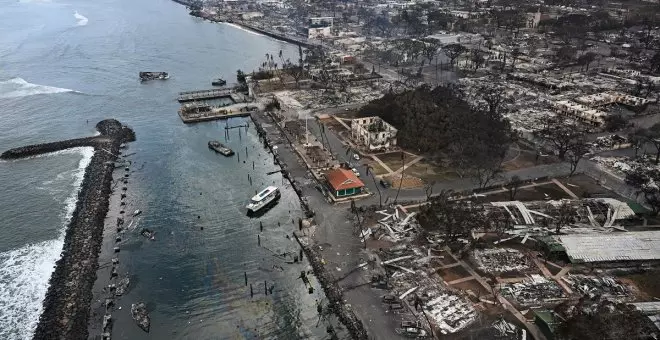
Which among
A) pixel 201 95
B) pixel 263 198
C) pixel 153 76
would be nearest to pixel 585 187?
pixel 263 198

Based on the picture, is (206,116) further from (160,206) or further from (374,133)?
(374,133)

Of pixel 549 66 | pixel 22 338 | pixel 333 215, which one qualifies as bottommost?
pixel 22 338

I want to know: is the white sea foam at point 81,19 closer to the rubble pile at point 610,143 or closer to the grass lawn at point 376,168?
the grass lawn at point 376,168

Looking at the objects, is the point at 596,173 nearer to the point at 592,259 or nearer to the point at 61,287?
the point at 592,259

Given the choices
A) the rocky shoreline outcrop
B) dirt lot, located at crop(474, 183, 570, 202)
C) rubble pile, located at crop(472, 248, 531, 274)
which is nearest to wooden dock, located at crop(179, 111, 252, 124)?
the rocky shoreline outcrop

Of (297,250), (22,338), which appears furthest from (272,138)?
(22,338)

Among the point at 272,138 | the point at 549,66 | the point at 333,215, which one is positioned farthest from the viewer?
the point at 549,66

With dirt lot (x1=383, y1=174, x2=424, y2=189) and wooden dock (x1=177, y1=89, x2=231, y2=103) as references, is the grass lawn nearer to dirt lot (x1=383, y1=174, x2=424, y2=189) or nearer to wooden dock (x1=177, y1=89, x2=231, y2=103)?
dirt lot (x1=383, y1=174, x2=424, y2=189)
